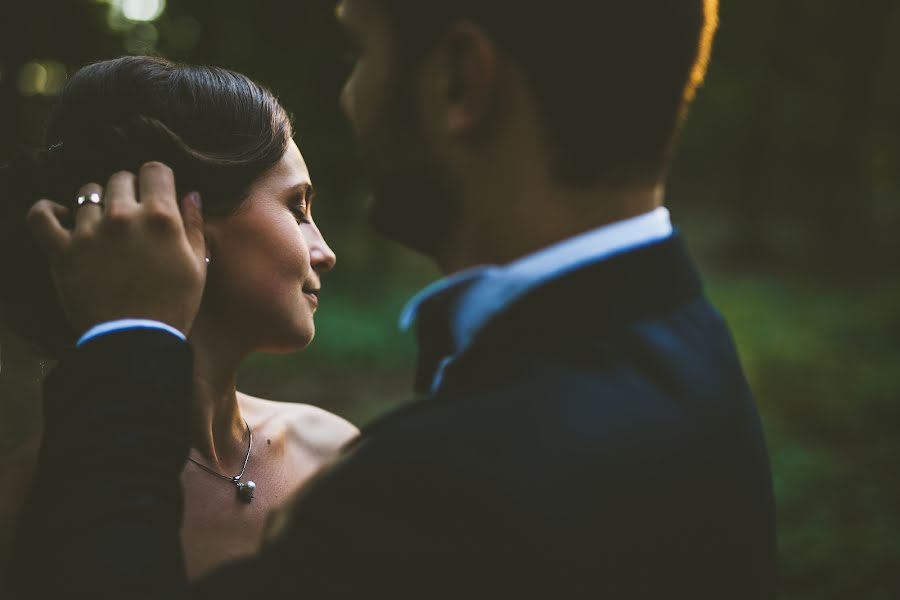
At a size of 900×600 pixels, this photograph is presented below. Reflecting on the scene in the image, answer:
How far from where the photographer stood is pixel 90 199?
5.50ft

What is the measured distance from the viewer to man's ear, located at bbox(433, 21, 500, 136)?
1241mm

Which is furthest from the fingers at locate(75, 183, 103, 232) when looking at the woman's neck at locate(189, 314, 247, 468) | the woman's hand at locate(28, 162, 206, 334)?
the woman's neck at locate(189, 314, 247, 468)

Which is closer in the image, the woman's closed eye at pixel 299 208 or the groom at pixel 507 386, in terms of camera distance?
the groom at pixel 507 386

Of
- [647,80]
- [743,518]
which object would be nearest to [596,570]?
[743,518]

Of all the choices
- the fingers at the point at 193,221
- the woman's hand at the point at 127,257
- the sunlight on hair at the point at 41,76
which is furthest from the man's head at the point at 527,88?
the sunlight on hair at the point at 41,76

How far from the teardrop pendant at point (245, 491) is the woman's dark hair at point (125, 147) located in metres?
0.66

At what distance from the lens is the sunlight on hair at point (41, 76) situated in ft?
39.8

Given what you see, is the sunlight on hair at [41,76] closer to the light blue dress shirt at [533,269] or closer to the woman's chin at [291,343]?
the woman's chin at [291,343]

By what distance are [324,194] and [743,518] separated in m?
17.5

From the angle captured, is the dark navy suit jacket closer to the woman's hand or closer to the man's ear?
the woman's hand

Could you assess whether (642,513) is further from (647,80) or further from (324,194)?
(324,194)

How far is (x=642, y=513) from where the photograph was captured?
115cm

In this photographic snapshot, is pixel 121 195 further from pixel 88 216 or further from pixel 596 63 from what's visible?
pixel 596 63

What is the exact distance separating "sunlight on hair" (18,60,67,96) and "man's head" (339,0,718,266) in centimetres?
1183
